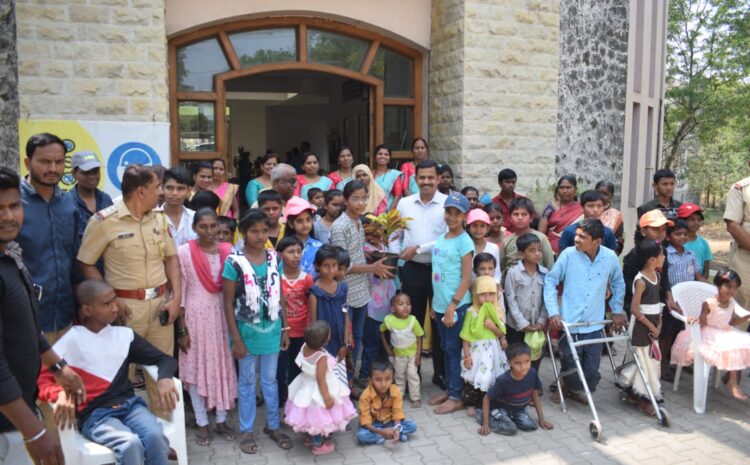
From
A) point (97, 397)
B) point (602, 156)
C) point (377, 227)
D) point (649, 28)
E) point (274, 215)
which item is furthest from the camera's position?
point (649, 28)

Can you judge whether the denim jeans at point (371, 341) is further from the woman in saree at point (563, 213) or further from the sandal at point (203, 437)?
the woman in saree at point (563, 213)

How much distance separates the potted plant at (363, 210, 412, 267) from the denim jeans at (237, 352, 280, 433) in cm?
131

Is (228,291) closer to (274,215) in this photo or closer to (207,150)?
(274,215)

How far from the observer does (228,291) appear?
4.17m

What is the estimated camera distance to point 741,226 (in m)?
5.75

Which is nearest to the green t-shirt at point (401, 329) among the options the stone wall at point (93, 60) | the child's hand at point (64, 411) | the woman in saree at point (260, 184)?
the woman in saree at point (260, 184)

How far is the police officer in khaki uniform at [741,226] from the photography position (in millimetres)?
5691

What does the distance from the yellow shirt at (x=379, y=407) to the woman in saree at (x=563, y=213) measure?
2.48m

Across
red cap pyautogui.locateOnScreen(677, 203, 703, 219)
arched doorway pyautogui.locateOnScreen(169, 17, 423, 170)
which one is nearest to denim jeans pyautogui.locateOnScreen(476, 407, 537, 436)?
red cap pyautogui.locateOnScreen(677, 203, 703, 219)

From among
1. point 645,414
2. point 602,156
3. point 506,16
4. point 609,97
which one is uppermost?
point 506,16

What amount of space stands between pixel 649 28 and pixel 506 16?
3.80 m

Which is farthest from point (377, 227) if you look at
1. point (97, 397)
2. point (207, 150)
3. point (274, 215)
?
point (207, 150)

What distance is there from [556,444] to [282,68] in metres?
5.27

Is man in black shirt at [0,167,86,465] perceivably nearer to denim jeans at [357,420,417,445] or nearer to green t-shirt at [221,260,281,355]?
green t-shirt at [221,260,281,355]
